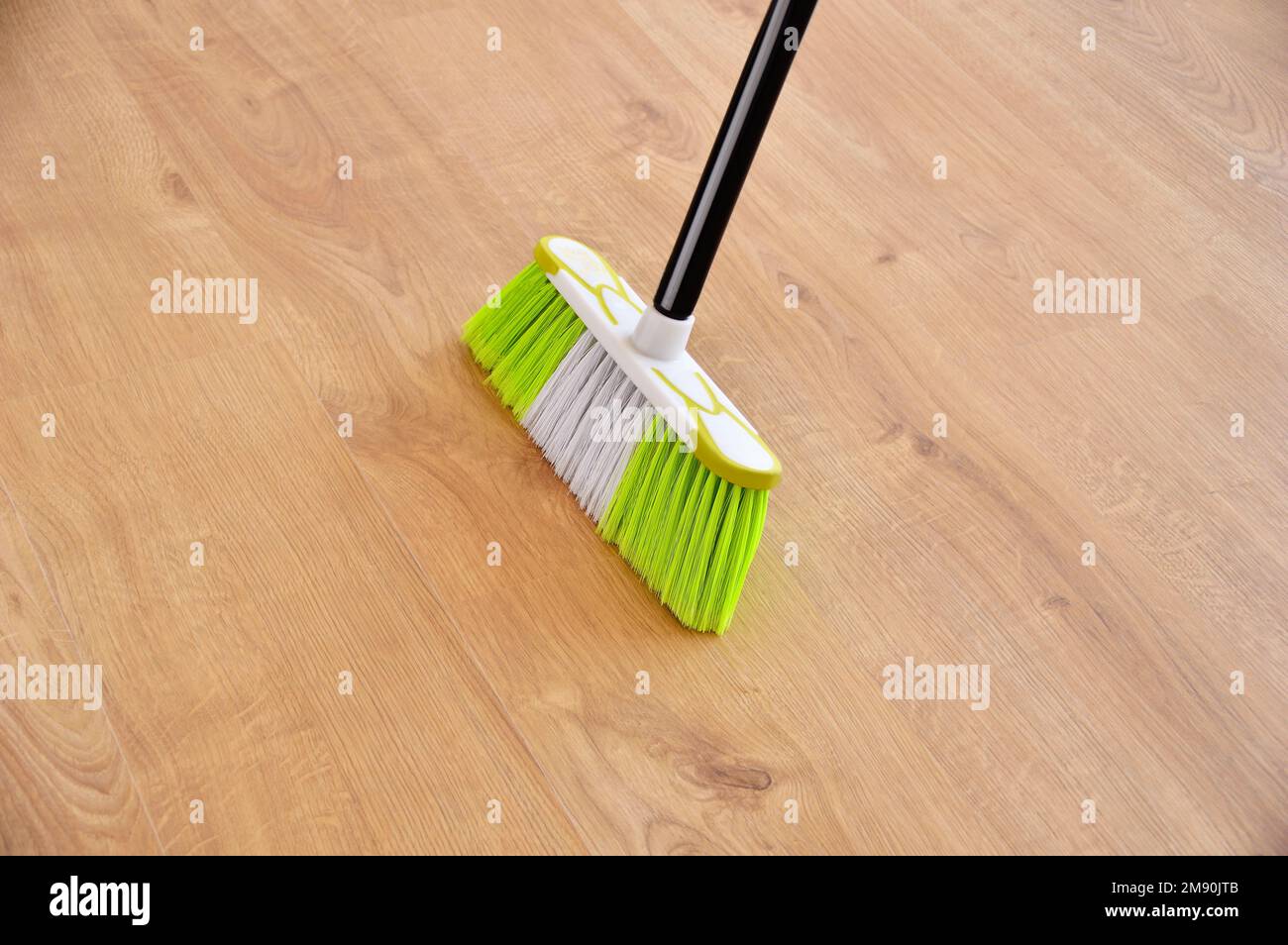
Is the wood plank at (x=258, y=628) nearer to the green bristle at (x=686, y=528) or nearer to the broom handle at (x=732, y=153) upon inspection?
the green bristle at (x=686, y=528)

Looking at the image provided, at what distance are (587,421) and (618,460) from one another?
47mm

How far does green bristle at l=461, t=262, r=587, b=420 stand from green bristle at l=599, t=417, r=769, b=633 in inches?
4.7

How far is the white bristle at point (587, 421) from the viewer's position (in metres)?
0.98

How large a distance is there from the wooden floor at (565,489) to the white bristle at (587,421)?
0.02 meters

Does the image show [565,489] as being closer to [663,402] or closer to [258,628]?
[663,402]

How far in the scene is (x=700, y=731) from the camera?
0.90 metres

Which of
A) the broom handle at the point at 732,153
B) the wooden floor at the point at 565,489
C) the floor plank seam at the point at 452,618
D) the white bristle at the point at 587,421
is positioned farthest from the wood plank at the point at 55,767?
the broom handle at the point at 732,153

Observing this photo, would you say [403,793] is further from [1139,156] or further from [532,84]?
[1139,156]

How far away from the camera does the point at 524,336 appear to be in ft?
3.44

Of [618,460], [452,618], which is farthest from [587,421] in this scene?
[452,618]

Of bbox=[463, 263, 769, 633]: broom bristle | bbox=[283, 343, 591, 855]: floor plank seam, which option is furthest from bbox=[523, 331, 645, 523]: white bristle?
bbox=[283, 343, 591, 855]: floor plank seam

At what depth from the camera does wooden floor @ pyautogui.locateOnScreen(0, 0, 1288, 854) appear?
0.87 meters

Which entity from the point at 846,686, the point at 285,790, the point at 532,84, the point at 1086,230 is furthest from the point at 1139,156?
the point at 285,790

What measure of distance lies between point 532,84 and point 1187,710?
0.87m
